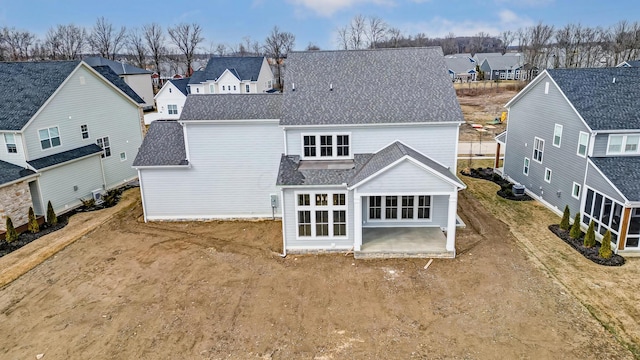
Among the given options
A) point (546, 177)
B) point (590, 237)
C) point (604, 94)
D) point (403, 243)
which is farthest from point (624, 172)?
point (403, 243)

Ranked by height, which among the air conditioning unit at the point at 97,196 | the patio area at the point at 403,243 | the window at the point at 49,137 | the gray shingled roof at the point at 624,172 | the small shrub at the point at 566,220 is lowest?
the patio area at the point at 403,243

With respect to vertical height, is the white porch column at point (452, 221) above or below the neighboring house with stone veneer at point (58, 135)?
below

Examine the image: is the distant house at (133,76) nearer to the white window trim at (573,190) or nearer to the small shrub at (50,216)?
the small shrub at (50,216)

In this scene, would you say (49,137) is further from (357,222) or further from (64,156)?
(357,222)

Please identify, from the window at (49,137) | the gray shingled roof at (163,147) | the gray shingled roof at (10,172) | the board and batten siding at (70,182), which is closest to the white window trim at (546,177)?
the gray shingled roof at (163,147)

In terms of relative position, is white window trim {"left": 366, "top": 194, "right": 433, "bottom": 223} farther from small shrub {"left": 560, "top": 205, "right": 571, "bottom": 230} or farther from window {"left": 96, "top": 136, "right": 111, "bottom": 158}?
window {"left": 96, "top": 136, "right": 111, "bottom": 158}

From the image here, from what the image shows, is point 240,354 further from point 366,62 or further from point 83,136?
point 83,136
